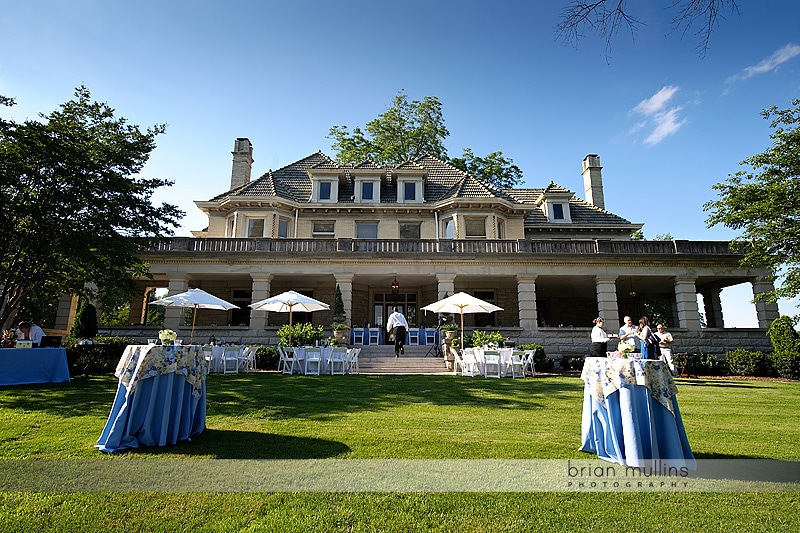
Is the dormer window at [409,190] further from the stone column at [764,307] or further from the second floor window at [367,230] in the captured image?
the stone column at [764,307]

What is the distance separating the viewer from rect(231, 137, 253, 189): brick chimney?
2834 cm

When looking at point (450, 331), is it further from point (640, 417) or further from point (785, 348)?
point (785, 348)

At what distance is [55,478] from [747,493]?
19.8 ft

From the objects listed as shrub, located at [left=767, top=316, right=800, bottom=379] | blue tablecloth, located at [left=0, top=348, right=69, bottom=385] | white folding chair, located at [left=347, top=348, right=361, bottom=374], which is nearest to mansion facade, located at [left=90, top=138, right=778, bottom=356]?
shrub, located at [left=767, top=316, right=800, bottom=379]

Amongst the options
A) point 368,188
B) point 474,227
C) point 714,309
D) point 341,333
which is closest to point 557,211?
point 474,227

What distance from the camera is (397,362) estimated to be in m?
16.2

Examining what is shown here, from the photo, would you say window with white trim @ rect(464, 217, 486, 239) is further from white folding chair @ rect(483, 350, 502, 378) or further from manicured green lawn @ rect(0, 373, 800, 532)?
manicured green lawn @ rect(0, 373, 800, 532)

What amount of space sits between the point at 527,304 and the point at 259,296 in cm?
1272

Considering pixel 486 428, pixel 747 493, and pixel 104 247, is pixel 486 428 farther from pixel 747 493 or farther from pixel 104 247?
pixel 104 247

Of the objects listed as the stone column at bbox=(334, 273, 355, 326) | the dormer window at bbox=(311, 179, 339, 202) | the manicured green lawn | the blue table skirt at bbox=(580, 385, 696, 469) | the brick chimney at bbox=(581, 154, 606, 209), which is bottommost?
the manicured green lawn

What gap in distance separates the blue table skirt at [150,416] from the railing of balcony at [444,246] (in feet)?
49.9

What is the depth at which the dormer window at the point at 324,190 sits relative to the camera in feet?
84.7

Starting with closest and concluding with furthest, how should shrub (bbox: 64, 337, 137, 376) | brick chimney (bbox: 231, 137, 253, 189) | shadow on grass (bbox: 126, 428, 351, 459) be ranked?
1. shadow on grass (bbox: 126, 428, 351, 459)
2. shrub (bbox: 64, 337, 137, 376)
3. brick chimney (bbox: 231, 137, 253, 189)

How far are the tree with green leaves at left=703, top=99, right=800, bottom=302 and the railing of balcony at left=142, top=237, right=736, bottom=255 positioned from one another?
2.02m
